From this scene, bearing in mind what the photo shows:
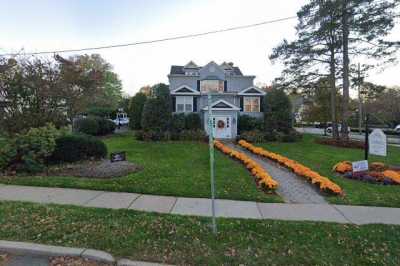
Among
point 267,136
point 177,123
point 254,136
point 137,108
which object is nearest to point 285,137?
point 267,136

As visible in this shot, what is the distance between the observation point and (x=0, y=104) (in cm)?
832

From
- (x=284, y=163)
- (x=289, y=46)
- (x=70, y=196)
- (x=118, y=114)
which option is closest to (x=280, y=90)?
(x=289, y=46)

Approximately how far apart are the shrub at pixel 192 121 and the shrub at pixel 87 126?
8.67 m

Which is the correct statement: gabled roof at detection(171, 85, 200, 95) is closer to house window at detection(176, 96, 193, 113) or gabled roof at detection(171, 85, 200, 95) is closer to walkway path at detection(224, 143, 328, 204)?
house window at detection(176, 96, 193, 113)

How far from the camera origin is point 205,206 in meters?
5.27

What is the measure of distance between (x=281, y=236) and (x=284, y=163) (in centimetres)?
633

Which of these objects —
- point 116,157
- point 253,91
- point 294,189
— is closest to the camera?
point 294,189

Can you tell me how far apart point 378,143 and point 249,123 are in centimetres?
1391

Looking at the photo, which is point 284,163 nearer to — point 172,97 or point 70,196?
point 70,196

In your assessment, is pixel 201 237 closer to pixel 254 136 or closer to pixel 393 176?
pixel 393 176

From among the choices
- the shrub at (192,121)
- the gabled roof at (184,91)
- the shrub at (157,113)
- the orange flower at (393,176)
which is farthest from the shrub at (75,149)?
the gabled roof at (184,91)

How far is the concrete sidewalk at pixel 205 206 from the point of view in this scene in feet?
15.8

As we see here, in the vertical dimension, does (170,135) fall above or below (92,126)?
below

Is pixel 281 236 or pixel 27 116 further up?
pixel 27 116
